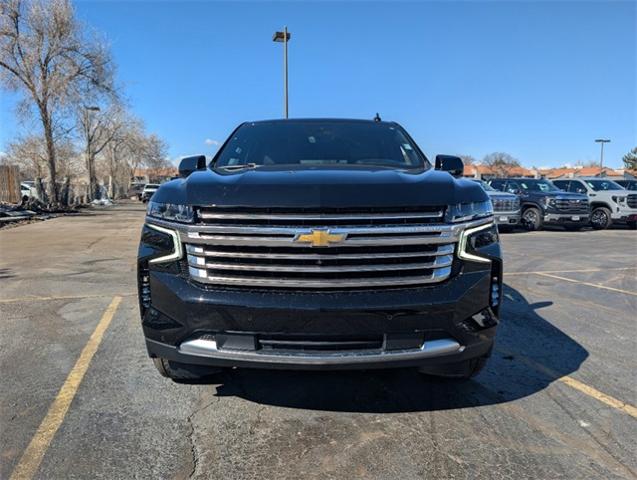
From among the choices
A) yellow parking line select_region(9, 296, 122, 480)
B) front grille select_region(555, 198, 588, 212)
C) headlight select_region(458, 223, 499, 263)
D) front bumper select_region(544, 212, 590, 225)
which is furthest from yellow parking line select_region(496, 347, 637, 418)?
front grille select_region(555, 198, 588, 212)

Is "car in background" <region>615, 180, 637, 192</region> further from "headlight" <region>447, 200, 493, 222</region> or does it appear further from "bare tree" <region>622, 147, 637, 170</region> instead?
"bare tree" <region>622, 147, 637, 170</region>

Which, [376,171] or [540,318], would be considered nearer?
[376,171]

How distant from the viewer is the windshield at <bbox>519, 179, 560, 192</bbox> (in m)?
19.4

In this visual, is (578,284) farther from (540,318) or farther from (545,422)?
(545,422)

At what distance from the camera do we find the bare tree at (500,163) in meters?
92.5

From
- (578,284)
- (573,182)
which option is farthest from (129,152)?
(578,284)

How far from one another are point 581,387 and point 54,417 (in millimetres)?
3596

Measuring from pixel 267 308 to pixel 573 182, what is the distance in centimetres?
2070

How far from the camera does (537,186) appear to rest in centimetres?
1966

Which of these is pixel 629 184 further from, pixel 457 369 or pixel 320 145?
pixel 457 369

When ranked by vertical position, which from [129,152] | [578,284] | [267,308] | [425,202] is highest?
[129,152]

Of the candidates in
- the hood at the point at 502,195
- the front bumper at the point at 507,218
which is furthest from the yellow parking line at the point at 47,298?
the hood at the point at 502,195

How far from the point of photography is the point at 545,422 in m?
3.15

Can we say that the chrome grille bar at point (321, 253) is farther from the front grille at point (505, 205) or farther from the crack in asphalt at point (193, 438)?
the front grille at point (505, 205)
